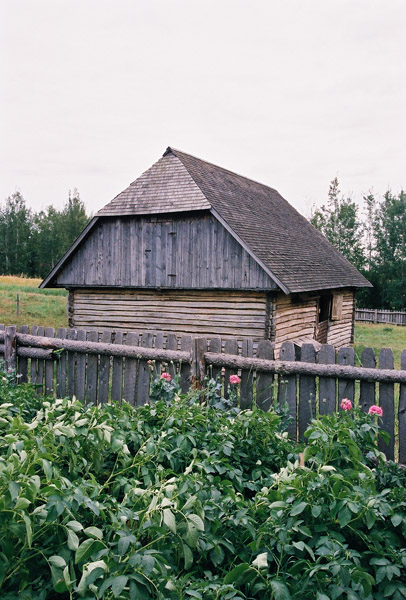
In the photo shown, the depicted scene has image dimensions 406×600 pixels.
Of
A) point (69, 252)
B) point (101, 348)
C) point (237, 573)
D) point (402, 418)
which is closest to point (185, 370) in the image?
point (101, 348)

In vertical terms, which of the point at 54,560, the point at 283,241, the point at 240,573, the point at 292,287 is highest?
the point at 283,241

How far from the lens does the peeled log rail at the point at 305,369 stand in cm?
450

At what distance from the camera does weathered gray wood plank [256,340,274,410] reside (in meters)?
5.14

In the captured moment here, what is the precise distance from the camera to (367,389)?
15.4 ft

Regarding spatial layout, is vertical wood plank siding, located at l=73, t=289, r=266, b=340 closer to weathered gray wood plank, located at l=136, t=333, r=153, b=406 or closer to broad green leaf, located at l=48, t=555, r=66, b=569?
weathered gray wood plank, located at l=136, t=333, r=153, b=406

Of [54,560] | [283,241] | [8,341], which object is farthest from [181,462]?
[283,241]

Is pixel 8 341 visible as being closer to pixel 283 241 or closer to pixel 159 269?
pixel 159 269

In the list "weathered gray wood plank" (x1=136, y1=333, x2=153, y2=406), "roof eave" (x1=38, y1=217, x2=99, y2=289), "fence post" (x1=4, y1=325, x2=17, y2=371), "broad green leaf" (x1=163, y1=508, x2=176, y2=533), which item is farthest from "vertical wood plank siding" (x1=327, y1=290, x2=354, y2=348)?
"broad green leaf" (x1=163, y1=508, x2=176, y2=533)

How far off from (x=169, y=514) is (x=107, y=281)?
519 inches

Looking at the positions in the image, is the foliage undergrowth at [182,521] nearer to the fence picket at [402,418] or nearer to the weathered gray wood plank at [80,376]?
the fence picket at [402,418]

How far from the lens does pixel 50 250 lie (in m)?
65.3

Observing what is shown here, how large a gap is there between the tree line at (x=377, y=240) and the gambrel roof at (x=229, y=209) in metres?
30.4

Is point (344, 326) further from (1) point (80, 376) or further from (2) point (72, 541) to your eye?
(2) point (72, 541)

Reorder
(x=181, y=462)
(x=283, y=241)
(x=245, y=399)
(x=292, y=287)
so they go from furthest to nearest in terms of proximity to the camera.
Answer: (x=283, y=241) < (x=292, y=287) < (x=245, y=399) < (x=181, y=462)
